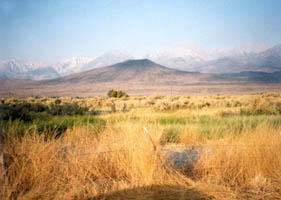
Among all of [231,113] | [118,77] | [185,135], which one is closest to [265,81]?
[118,77]

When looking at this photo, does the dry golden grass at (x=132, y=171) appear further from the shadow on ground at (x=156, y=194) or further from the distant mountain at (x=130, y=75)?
the distant mountain at (x=130, y=75)

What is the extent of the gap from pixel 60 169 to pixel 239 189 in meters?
2.76

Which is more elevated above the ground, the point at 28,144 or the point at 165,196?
the point at 28,144

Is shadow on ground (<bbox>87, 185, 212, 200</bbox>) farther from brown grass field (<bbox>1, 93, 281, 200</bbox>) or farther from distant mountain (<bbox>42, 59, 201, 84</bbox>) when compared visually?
distant mountain (<bbox>42, 59, 201, 84</bbox>)

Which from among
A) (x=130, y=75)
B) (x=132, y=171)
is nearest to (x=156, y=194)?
(x=132, y=171)

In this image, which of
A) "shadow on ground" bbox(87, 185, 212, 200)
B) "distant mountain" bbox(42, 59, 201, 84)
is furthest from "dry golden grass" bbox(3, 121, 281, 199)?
"distant mountain" bbox(42, 59, 201, 84)

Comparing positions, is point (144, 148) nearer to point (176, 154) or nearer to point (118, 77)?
point (176, 154)

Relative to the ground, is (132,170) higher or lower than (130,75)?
lower

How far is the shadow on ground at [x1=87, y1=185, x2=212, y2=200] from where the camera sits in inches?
146

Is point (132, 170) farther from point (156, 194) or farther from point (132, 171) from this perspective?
point (156, 194)

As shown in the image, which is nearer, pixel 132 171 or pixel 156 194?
pixel 156 194

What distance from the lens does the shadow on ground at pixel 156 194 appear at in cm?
372

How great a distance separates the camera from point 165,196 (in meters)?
3.80

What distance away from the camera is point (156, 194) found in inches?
150
